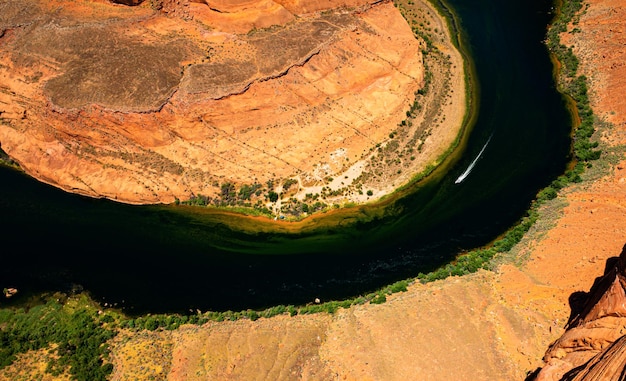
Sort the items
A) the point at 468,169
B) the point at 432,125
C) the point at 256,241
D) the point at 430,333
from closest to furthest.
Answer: the point at 430,333
the point at 256,241
the point at 468,169
the point at 432,125

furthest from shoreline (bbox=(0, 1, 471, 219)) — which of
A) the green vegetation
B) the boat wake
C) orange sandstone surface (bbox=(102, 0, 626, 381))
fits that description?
the green vegetation

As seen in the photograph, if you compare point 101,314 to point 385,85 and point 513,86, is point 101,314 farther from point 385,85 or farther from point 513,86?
point 513,86

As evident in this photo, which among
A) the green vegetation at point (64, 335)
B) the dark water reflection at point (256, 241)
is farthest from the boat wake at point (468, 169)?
the green vegetation at point (64, 335)

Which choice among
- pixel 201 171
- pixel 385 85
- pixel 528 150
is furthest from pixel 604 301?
pixel 201 171

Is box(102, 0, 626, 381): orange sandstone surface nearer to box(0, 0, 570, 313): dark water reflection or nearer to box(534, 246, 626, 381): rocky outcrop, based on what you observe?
box(534, 246, 626, 381): rocky outcrop

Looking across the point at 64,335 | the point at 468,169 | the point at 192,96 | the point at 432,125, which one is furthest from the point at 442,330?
the point at 192,96

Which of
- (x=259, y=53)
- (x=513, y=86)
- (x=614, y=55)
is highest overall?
(x=614, y=55)

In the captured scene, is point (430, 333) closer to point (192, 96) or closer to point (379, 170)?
point (379, 170)
